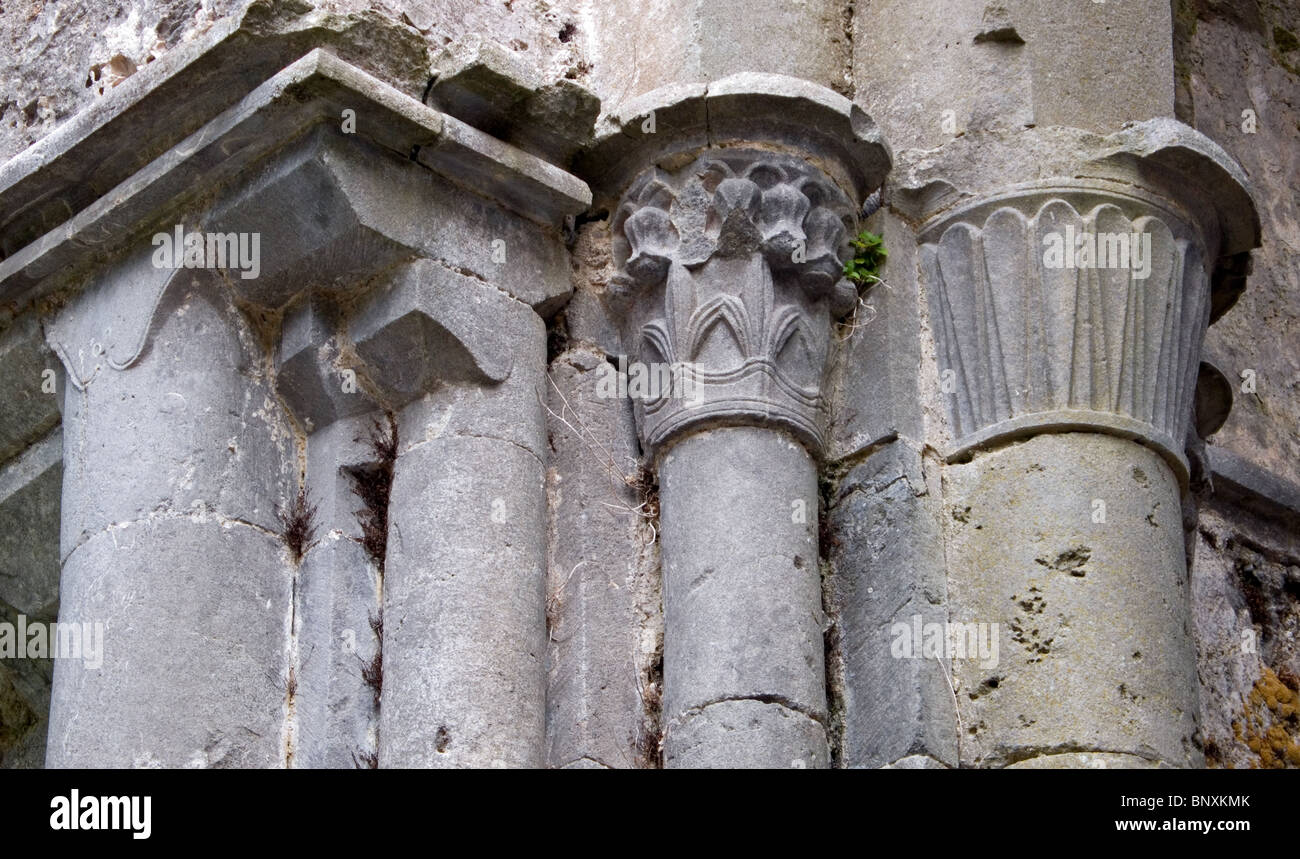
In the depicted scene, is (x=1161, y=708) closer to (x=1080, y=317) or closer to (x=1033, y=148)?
(x=1080, y=317)

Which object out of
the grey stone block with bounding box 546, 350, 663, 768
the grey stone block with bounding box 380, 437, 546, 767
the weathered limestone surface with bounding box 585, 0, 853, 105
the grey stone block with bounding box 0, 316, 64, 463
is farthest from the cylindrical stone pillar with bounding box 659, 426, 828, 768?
the grey stone block with bounding box 0, 316, 64, 463

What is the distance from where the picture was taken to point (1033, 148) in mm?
6043

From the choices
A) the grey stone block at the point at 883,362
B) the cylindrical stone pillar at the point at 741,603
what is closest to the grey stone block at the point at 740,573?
the cylindrical stone pillar at the point at 741,603

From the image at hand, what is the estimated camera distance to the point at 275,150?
19.0 feet

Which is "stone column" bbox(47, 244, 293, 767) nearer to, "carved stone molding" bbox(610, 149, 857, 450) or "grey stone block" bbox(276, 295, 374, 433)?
"grey stone block" bbox(276, 295, 374, 433)

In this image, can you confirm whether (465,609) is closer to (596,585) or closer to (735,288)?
(596,585)

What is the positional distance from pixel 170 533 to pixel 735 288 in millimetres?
1402

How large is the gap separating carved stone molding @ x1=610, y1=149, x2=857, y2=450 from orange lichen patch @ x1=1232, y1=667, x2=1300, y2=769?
5.93ft

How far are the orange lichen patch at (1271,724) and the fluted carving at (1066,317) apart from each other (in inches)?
49.5

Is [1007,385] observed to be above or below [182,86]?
below

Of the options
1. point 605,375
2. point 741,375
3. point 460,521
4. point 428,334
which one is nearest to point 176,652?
point 460,521
